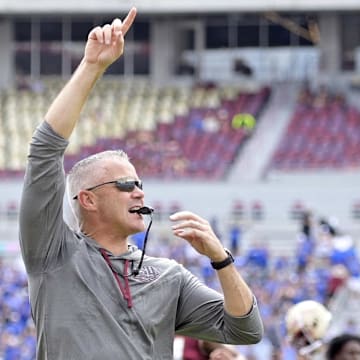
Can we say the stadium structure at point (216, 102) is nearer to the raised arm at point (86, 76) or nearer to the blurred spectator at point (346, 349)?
the blurred spectator at point (346, 349)

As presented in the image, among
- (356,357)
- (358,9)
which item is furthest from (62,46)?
(356,357)

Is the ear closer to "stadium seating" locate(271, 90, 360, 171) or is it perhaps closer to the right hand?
the right hand

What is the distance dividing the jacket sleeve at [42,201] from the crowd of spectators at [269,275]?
11.0 m

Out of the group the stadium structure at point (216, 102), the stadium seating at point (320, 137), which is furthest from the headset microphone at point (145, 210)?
the stadium seating at point (320, 137)

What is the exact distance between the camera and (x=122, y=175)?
4.24 metres

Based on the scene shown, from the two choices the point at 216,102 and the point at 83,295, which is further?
the point at 216,102

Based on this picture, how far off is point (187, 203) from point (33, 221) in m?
24.5

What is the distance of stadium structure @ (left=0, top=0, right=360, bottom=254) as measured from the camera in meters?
28.4

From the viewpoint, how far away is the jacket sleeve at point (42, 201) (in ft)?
→ 13.0

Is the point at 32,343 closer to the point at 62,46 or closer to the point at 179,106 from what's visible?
the point at 179,106

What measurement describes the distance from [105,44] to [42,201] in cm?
46

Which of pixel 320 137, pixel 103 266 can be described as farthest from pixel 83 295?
pixel 320 137

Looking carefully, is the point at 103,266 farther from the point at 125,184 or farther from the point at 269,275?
the point at 269,275

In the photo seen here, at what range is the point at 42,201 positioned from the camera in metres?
4.01
